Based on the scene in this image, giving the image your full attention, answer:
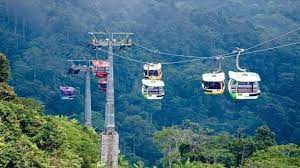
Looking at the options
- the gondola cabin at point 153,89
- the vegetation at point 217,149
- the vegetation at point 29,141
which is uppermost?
the gondola cabin at point 153,89

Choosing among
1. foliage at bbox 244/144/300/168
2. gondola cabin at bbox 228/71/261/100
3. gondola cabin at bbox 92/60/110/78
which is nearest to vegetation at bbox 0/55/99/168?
gondola cabin at bbox 228/71/261/100

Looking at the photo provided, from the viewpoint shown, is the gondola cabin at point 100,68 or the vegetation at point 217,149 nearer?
the gondola cabin at point 100,68

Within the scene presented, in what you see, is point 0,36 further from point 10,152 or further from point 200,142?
point 10,152

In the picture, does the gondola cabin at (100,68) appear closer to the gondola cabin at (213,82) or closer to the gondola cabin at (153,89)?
the gondola cabin at (153,89)

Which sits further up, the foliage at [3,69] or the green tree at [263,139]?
the foliage at [3,69]

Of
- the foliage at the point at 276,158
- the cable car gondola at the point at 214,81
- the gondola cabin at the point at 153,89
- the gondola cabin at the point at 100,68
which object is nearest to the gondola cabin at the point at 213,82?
the cable car gondola at the point at 214,81

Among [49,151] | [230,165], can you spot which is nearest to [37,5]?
[230,165]

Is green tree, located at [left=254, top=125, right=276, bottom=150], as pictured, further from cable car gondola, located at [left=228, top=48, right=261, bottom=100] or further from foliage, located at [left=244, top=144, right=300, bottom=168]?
cable car gondola, located at [left=228, top=48, right=261, bottom=100]
